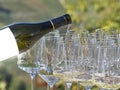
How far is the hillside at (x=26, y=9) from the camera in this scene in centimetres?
613

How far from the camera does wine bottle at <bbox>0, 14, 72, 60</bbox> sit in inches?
49.4

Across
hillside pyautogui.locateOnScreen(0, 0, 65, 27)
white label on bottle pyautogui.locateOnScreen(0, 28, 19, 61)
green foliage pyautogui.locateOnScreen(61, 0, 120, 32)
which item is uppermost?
hillside pyautogui.locateOnScreen(0, 0, 65, 27)

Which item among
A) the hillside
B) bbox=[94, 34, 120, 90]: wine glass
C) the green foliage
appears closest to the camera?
bbox=[94, 34, 120, 90]: wine glass

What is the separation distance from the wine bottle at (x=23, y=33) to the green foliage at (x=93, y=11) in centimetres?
142

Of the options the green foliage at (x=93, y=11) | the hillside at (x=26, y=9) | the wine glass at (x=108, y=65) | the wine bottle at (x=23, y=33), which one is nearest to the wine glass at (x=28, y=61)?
the wine bottle at (x=23, y=33)

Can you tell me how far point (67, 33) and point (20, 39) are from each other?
0.82ft

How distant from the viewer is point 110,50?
1.14m

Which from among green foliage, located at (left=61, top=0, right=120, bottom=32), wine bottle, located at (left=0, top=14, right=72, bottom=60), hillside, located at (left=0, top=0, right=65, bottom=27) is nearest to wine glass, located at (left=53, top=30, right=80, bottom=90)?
wine bottle, located at (left=0, top=14, right=72, bottom=60)

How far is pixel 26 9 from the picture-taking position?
711cm

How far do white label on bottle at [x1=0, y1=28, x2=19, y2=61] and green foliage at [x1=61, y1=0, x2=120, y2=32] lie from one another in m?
1.63

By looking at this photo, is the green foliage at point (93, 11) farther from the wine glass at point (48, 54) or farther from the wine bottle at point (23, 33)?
the wine glass at point (48, 54)

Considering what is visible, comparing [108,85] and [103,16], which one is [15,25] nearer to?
[108,85]

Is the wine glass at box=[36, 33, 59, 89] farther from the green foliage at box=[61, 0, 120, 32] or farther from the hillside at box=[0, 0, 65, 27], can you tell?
the hillside at box=[0, 0, 65, 27]

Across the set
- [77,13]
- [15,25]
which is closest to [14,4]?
[77,13]
